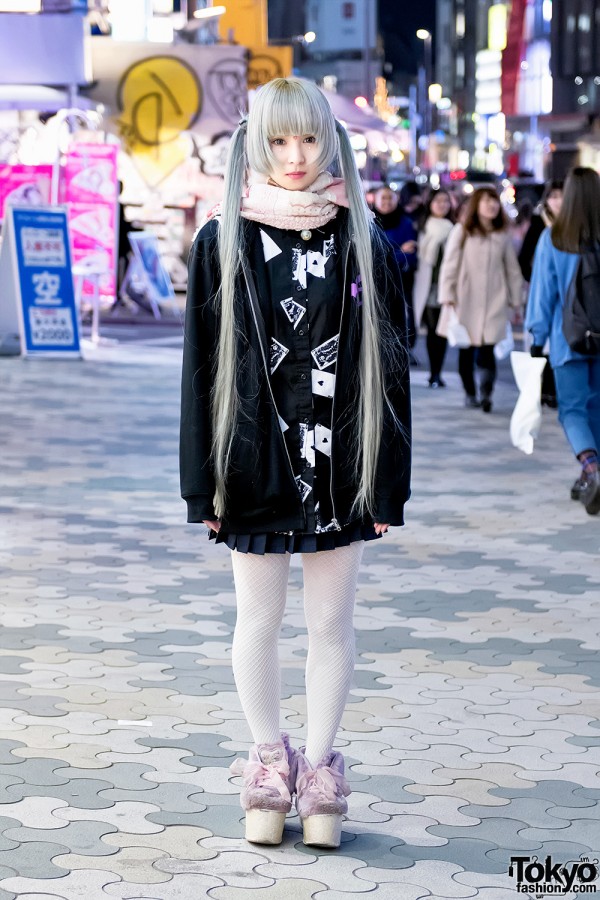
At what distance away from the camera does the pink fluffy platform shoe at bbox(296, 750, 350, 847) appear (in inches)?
160

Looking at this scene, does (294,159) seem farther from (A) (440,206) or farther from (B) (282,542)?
(A) (440,206)

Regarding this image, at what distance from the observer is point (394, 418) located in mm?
4176

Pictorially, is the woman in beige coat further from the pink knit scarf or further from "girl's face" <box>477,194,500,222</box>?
the pink knit scarf

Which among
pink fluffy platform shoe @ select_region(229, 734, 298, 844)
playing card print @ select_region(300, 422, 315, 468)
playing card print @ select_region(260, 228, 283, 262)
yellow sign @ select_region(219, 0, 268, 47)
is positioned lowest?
pink fluffy platform shoe @ select_region(229, 734, 298, 844)

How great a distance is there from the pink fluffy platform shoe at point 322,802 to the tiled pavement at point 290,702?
0.16ft

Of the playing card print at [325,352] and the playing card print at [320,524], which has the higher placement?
the playing card print at [325,352]

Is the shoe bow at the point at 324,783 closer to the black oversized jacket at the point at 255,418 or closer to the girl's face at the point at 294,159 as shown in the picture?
the black oversized jacket at the point at 255,418

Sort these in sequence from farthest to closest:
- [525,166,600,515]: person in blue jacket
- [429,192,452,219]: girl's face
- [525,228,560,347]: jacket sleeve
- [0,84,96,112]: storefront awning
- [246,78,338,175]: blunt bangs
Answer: [0,84,96,112]: storefront awning
[429,192,452,219]: girl's face
[525,228,560,347]: jacket sleeve
[525,166,600,515]: person in blue jacket
[246,78,338,175]: blunt bangs

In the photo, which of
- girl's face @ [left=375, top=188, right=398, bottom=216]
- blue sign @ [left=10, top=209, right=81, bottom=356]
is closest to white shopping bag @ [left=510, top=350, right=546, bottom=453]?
girl's face @ [left=375, top=188, right=398, bottom=216]

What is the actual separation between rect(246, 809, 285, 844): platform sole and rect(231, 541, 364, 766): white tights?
186mm

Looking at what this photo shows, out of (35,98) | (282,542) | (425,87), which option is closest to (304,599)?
(282,542)

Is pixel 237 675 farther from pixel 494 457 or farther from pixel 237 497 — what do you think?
pixel 494 457

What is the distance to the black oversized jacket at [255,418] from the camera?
4090mm

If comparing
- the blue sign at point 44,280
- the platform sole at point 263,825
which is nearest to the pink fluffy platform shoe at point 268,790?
the platform sole at point 263,825
